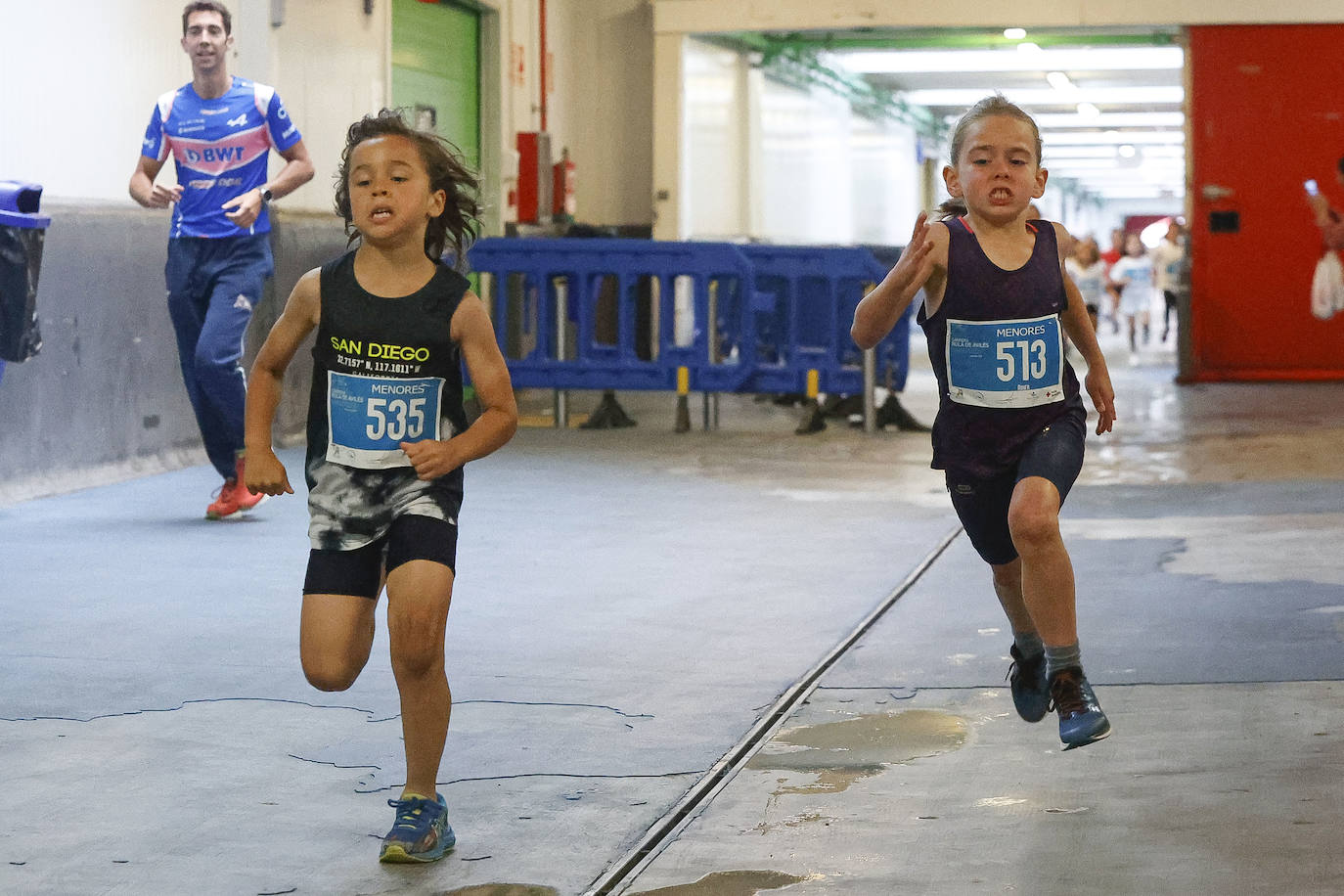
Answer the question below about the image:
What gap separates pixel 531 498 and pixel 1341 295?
9.77 metres

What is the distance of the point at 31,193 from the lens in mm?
7320

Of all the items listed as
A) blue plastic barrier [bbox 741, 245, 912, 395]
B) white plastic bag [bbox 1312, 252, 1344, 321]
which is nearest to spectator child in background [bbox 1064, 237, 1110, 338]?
white plastic bag [bbox 1312, 252, 1344, 321]

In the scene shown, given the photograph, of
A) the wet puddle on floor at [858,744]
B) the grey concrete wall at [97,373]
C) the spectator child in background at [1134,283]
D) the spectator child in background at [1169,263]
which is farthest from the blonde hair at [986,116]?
the spectator child in background at [1134,283]

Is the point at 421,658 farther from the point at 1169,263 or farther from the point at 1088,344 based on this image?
the point at 1169,263

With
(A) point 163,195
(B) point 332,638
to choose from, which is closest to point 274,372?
(B) point 332,638

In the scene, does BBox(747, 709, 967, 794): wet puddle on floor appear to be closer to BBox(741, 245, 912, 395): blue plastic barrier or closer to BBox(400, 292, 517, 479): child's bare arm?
BBox(400, 292, 517, 479): child's bare arm

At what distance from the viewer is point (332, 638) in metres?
3.55

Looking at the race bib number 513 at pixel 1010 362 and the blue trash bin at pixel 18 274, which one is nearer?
the race bib number 513 at pixel 1010 362

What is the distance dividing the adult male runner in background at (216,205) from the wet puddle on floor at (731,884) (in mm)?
5002

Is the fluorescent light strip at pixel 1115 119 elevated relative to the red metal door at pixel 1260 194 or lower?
elevated

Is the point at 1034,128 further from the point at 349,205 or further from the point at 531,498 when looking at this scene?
the point at 531,498

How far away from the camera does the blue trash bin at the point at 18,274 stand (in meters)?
7.14

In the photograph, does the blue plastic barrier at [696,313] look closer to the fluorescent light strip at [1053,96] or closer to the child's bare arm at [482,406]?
the child's bare arm at [482,406]

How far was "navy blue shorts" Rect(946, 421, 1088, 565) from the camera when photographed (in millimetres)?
4105
